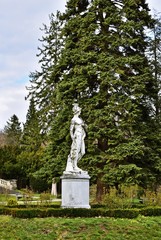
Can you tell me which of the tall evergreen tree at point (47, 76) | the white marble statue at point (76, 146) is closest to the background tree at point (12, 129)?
the tall evergreen tree at point (47, 76)

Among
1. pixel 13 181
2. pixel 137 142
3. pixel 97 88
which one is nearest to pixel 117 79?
pixel 97 88

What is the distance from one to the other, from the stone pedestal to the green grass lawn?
1672 millimetres

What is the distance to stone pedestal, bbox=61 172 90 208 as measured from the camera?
13859mm

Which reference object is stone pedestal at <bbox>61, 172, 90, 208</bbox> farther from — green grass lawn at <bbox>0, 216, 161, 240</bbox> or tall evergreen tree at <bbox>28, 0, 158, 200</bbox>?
tall evergreen tree at <bbox>28, 0, 158, 200</bbox>

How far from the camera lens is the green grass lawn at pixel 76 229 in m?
10.9

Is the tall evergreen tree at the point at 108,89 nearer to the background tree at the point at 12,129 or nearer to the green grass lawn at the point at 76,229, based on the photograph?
the green grass lawn at the point at 76,229

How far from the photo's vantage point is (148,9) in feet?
78.0

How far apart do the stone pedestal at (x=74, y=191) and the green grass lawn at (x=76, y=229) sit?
1672mm

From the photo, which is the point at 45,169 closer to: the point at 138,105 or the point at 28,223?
the point at 138,105

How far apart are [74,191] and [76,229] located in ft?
8.47

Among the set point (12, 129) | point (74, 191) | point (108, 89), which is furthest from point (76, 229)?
point (12, 129)

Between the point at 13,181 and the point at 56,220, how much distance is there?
26.0 m

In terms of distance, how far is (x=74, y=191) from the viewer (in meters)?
13.9

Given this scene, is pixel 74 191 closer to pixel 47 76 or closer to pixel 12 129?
pixel 47 76
